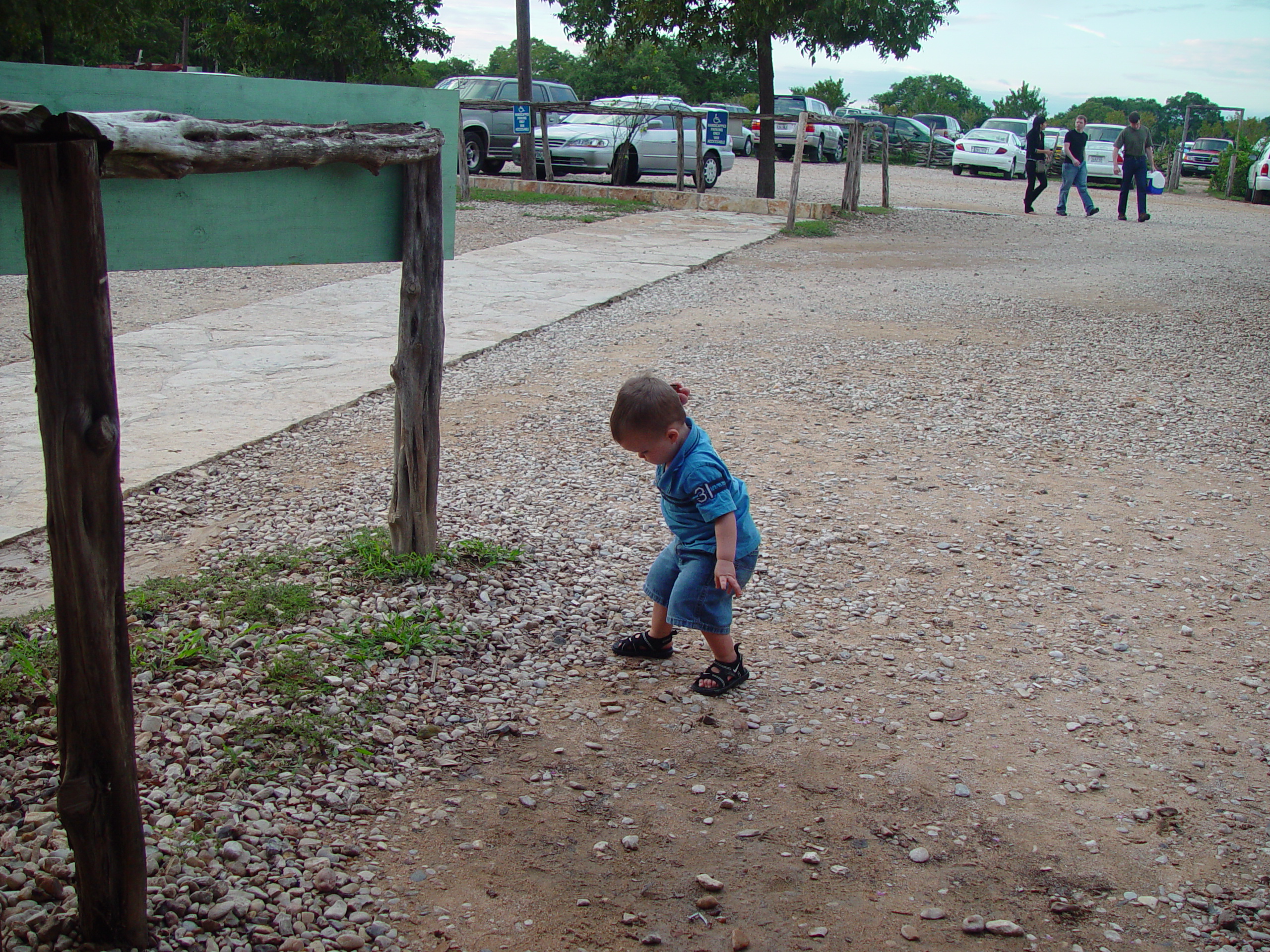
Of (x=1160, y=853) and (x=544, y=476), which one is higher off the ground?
(x=544, y=476)

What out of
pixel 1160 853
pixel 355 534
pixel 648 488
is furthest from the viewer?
pixel 648 488

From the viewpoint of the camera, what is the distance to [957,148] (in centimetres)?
2862

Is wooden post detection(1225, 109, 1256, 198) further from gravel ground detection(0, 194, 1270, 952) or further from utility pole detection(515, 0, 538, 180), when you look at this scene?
gravel ground detection(0, 194, 1270, 952)

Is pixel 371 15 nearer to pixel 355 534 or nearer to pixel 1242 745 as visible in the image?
pixel 355 534

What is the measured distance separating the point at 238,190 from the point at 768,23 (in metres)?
14.8

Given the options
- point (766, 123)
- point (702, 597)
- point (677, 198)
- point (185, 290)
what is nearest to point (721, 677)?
point (702, 597)

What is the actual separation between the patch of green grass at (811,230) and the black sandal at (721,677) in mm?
11669

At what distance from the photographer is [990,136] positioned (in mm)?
28750

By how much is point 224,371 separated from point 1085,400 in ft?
17.6

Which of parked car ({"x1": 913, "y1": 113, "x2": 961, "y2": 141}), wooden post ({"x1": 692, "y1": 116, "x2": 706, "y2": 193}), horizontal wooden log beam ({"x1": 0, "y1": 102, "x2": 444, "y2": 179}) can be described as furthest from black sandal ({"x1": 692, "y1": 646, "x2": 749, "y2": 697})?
parked car ({"x1": 913, "y1": 113, "x2": 961, "y2": 141})

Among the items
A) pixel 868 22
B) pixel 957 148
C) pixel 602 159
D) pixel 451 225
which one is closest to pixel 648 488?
pixel 451 225

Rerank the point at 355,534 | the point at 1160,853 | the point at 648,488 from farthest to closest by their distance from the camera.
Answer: the point at 648,488
the point at 355,534
the point at 1160,853

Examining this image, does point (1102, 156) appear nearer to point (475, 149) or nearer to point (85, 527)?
point (475, 149)

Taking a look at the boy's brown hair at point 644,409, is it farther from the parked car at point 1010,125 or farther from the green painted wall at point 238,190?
the parked car at point 1010,125
